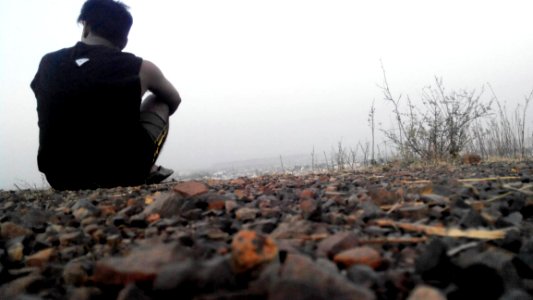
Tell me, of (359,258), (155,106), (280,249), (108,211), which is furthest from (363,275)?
(155,106)

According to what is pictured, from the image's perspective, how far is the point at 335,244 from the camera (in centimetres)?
74

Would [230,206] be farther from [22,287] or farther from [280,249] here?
[22,287]

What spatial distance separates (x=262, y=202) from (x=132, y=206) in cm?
50

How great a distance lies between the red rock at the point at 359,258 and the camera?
687 millimetres

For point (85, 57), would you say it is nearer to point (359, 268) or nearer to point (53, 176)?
point (53, 176)

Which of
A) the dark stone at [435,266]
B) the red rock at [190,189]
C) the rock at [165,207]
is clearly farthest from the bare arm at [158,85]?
the dark stone at [435,266]

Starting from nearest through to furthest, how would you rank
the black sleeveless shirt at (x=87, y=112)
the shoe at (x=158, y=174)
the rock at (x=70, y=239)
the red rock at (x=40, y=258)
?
the red rock at (x=40, y=258)
the rock at (x=70, y=239)
the black sleeveless shirt at (x=87, y=112)
the shoe at (x=158, y=174)

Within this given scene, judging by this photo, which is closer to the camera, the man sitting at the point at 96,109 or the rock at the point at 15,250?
the rock at the point at 15,250

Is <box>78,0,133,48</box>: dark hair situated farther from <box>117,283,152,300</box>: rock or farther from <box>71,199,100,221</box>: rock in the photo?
<box>117,283,152,300</box>: rock

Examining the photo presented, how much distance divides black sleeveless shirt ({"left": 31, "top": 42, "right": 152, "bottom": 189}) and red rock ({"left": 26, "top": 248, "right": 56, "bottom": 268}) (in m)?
2.00

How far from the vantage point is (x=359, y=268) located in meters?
0.65

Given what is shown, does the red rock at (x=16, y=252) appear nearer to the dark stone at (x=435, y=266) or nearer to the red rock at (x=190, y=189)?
the red rock at (x=190, y=189)

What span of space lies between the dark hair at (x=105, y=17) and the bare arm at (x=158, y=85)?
0.44 metres

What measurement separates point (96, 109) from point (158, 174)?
81cm
